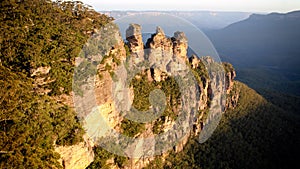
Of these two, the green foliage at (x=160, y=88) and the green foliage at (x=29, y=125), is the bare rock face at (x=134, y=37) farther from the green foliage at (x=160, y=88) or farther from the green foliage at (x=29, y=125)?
the green foliage at (x=29, y=125)

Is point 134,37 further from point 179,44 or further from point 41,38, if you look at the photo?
point 41,38

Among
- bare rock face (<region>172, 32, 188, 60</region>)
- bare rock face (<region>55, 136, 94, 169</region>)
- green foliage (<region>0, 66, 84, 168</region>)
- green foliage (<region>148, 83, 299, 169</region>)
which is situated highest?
bare rock face (<region>172, 32, 188, 60</region>)

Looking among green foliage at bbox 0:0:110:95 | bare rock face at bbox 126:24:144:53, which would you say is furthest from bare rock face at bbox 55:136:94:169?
bare rock face at bbox 126:24:144:53

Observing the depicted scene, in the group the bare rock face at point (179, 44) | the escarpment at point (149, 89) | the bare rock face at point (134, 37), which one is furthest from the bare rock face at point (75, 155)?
the bare rock face at point (179, 44)

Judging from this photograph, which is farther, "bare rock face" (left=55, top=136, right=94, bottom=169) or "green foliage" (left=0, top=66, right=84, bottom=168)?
"bare rock face" (left=55, top=136, right=94, bottom=169)

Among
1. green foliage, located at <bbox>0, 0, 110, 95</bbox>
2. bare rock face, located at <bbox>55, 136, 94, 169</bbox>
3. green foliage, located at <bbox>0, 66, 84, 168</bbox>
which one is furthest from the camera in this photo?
green foliage, located at <bbox>0, 0, 110, 95</bbox>

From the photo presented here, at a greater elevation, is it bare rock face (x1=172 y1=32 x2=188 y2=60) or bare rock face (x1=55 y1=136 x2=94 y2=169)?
bare rock face (x1=172 y1=32 x2=188 y2=60)

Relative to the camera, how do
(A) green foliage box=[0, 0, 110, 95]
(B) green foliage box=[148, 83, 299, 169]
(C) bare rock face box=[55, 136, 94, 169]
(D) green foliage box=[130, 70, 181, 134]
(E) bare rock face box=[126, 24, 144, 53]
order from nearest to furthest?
(C) bare rock face box=[55, 136, 94, 169] < (A) green foliage box=[0, 0, 110, 95] < (D) green foliage box=[130, 70, 181, 134] < (E) bare rock face box=[126, 24, 144, 53] < (B) green foliage box=[148, 83, 299, 169]

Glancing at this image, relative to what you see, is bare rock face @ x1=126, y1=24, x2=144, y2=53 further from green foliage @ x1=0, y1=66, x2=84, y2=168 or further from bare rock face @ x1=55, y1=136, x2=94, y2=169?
bare rock face @ x1=55, y1=136, x2=94, y2=169
